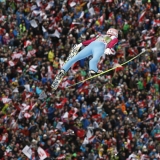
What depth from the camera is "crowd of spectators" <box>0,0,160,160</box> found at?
27281 mm

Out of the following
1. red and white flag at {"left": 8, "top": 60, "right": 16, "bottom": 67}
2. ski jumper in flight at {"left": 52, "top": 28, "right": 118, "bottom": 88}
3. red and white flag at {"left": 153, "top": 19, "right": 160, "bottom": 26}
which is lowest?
ski jumper in flight at {"left": 52, "top": 28, "right": 118, "bottom": 88}

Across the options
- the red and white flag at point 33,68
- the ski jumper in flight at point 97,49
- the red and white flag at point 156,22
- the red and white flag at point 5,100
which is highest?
the red and white flag at point 33,68

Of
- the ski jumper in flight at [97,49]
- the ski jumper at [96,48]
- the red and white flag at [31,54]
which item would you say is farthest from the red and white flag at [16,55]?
the ski jumper at [96,48]

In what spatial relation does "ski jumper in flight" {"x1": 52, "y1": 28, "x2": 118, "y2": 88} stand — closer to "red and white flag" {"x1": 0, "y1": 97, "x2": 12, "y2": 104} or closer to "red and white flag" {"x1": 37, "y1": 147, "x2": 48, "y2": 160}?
"red and white flag" {"x1": 37, "y1": 147, "x2": 48, "y2": 160}

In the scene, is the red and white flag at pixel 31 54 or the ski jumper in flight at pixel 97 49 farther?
the red and white flag at pixel 31 54

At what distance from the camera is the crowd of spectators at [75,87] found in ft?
89.5

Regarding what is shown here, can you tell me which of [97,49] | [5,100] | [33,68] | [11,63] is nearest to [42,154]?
[5,100]

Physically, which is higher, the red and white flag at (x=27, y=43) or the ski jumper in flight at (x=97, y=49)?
the red and white flag at (x=27, y=43)

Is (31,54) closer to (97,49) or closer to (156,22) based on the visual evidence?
(156,22)

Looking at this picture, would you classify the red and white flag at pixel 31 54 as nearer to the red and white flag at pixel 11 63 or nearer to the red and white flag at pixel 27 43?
the red and white flag at pixel 27 43

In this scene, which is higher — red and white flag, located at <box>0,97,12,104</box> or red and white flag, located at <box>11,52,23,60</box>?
red and white flag, located at <box>11,52,23,60</box>

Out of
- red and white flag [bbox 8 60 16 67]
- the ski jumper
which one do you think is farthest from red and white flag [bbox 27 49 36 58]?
the ski jumper

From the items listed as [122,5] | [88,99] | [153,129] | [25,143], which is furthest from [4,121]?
[122,5]

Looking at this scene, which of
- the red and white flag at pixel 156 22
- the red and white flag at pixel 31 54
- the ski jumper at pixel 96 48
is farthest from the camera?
the red and white flag at pixel 156 22
